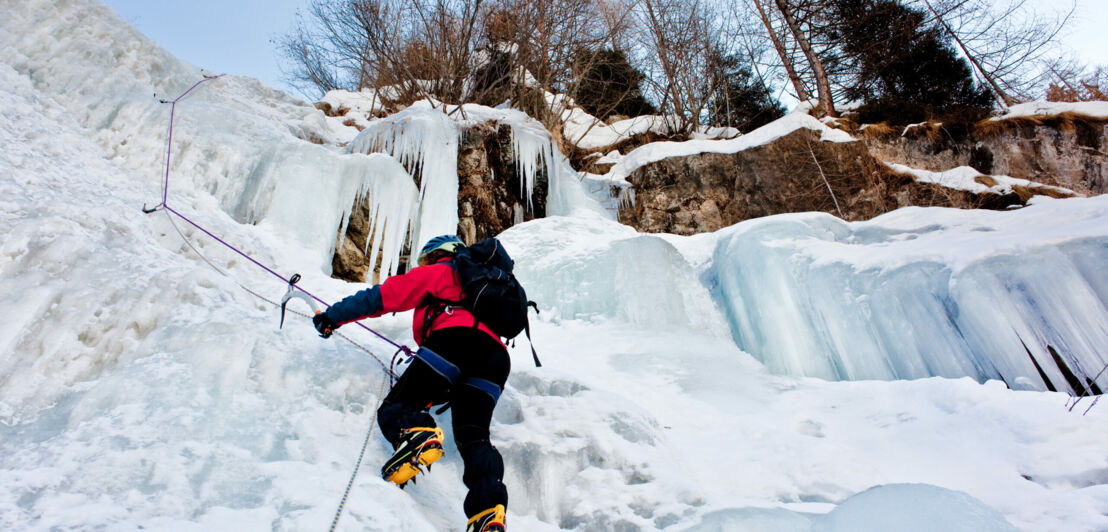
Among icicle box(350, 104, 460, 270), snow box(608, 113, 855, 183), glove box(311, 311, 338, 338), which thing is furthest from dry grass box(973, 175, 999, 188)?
glove box(311, 311, 338, 338)

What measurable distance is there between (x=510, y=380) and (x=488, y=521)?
5.08ft

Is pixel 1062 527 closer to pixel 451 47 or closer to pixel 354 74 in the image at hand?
pixel 451 47

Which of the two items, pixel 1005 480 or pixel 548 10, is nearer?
pixel 1005 480

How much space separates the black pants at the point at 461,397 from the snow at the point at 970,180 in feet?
31.3

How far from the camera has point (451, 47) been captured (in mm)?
10555

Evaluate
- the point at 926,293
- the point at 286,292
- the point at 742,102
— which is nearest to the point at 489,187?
the point at 286,292

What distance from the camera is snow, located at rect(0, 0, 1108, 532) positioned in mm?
1540

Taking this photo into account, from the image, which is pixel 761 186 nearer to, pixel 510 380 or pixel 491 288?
pixel 510 380

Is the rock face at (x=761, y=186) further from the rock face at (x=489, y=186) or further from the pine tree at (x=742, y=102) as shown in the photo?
the pine tree at (x=742, y=102)

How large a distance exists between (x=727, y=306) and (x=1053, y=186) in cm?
717

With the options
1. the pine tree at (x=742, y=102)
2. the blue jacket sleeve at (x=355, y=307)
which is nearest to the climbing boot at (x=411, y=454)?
the blue jacket sleeve at (x=355, y=307)

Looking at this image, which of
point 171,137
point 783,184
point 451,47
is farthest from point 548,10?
point 171,137

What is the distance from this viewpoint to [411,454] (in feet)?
5.40

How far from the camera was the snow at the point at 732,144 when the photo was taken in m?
9.01
